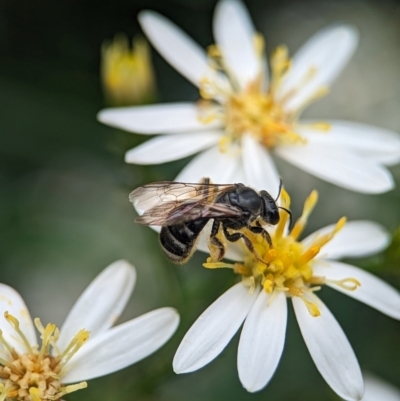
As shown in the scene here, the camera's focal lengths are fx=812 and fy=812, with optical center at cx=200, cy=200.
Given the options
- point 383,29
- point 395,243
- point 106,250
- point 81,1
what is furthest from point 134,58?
point 383,29

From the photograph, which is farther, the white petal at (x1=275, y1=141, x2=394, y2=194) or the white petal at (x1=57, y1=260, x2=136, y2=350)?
the white petal at (x1=275, y1=141, x2=394, y2=194)

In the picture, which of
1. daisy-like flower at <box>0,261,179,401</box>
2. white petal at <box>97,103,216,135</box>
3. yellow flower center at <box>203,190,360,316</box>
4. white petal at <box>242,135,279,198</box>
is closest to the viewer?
daisy-like flower at <box>0,261,179,401</box>

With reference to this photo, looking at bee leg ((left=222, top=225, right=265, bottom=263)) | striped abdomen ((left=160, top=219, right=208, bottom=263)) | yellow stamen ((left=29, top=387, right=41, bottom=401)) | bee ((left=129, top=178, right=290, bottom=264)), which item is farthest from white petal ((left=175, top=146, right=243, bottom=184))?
yellow stamen ((left=29, top=387, right=41, bottom=401))

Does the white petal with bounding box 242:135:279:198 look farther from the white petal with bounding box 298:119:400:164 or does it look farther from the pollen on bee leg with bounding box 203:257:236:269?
the pollen on bee leg with bounding box 203:257:236:269

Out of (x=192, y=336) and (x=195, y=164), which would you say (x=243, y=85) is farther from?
(x=192, y=336)

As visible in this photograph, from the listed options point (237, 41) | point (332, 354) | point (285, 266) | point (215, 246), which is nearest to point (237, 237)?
point (215, 246)

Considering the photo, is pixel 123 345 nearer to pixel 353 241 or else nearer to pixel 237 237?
pixel 237 237
